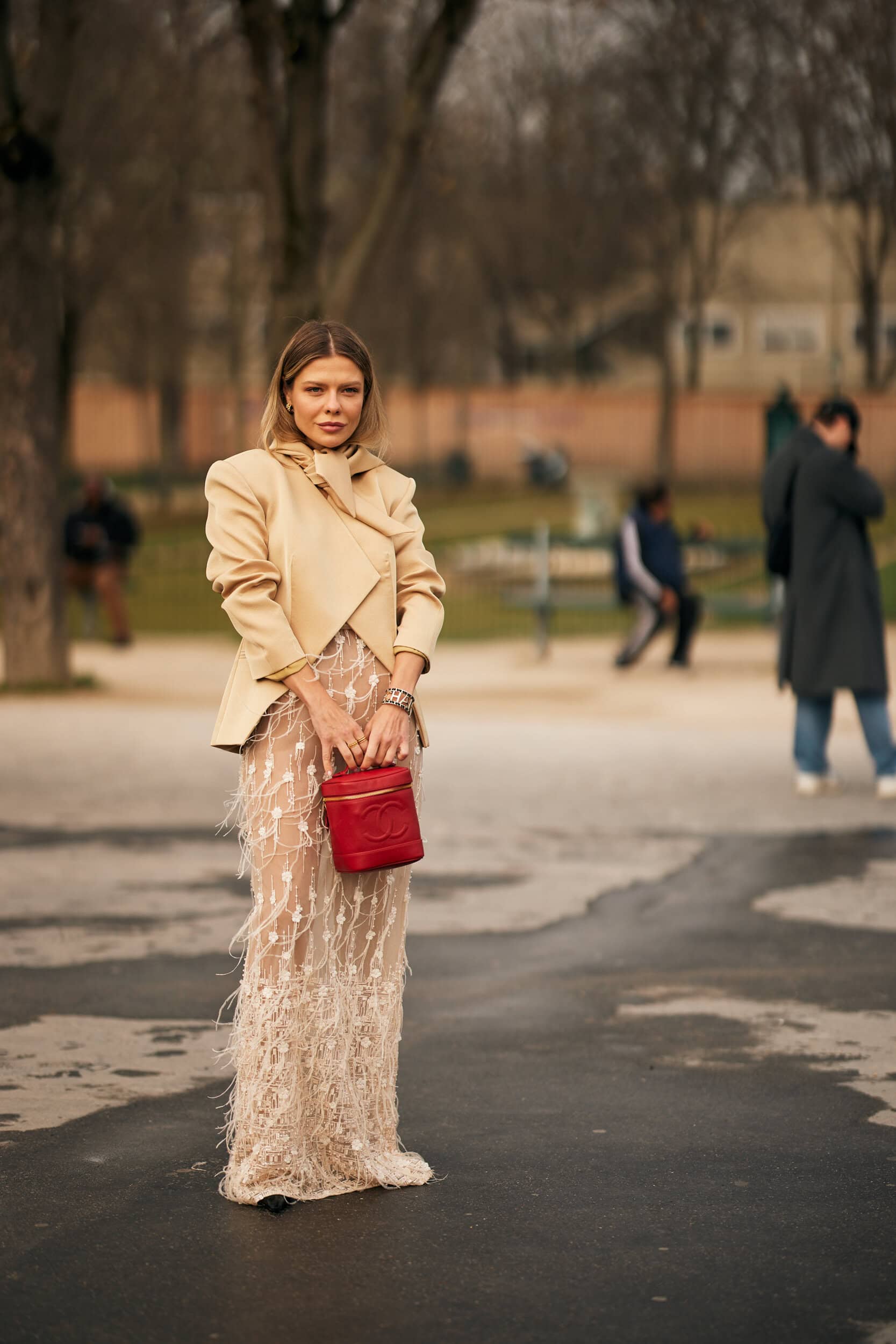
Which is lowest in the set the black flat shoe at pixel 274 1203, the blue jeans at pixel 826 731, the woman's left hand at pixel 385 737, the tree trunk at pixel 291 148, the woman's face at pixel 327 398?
the black flat shoe at pixel 274 1203

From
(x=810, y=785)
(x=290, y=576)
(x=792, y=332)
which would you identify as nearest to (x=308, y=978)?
(x=290, y=576)

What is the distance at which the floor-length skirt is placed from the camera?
4.38 metres

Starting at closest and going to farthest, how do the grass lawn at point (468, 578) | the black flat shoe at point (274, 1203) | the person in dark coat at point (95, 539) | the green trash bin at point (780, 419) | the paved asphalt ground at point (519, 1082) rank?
1. the paved asphalt ground at point (519, 1082)
2. the black flat shoe at point (274, 1203)
3. the green trash bin at point (780, 419)
4. the person in dark coat at point (95, 539)
5. the grass lawn at point (468, 578)

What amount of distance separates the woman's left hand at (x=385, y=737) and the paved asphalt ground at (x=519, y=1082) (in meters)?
0.99

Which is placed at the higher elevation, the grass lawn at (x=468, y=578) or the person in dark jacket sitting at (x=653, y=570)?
the person in dark jacket sitting at (x=653, y=570)

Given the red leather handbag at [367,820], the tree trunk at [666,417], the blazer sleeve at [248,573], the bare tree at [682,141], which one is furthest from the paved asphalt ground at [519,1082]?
the tree trunk at [666,417]

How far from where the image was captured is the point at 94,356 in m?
62.5

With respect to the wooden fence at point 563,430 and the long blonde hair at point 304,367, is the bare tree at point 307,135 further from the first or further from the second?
the wooden fence at point 563,430

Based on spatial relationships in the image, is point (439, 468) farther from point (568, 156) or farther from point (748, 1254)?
point (748, 1254)

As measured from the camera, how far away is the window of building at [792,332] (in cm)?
5850

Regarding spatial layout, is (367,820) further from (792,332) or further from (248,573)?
(792,332)

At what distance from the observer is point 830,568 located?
31.6 ft

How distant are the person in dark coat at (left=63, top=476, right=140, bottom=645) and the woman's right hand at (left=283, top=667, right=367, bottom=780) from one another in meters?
14.6

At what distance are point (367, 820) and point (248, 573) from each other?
0.59m
